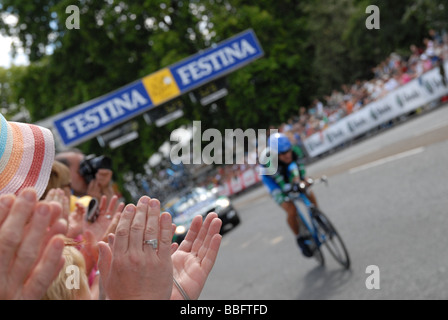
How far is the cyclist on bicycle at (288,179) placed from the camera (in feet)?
22.1

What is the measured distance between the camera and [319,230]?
6.77 meters

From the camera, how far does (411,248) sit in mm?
6039

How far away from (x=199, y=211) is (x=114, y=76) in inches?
610

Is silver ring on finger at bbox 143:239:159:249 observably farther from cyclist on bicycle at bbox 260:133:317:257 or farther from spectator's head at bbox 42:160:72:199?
cyclist on bicycle at bbox 260:133:317:257

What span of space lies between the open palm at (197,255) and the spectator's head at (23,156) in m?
0.64

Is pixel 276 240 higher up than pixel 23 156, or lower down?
lower down

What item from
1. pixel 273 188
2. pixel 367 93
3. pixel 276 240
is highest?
pixel 273 188

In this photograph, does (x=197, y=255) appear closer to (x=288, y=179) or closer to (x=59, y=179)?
(x=59, y=179)

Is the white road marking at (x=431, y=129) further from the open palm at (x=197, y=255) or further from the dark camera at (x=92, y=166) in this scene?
the open palm at (x=197, y=255)

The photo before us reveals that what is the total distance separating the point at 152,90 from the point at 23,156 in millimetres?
17238

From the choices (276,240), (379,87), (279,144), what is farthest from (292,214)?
(379,87)

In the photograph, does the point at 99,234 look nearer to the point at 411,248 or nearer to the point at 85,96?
the point at 411,248

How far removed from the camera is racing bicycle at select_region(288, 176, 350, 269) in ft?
21.2
